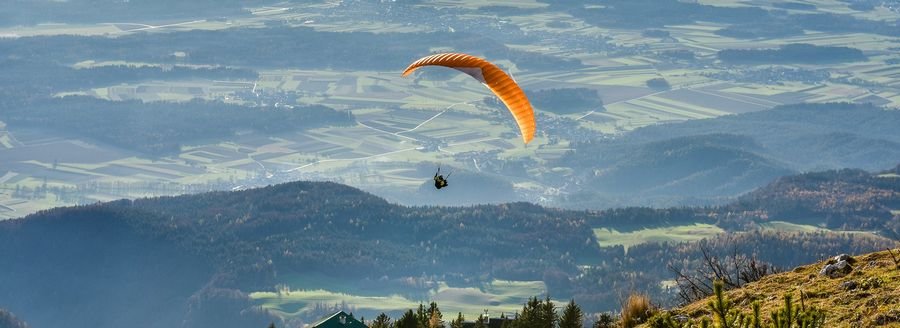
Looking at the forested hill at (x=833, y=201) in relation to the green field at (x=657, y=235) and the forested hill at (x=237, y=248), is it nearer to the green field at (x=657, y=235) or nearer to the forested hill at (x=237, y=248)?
the green field at (x=657, y=235)

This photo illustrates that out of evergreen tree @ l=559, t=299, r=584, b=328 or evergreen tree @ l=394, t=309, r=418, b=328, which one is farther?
evergreen tree @ l=394, t=309, r=418, b=328

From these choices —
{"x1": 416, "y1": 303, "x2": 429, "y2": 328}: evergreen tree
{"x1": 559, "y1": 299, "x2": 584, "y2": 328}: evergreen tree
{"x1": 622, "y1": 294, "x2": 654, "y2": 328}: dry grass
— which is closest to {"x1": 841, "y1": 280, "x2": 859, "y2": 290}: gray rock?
{"x1": 622, "y1": 294, "x2": 654, "y2": 328}: dry grass

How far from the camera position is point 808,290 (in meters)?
24.1

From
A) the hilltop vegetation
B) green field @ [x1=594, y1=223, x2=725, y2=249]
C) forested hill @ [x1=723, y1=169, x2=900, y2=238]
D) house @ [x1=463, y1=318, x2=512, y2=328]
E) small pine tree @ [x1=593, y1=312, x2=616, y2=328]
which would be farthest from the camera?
forested hill @ [x1=723, y1=169, x2=900, y2=238]

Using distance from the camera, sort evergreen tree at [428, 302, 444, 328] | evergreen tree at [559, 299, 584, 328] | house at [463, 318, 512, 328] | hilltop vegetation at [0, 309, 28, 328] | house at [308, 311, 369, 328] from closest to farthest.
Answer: evergreen tree at [559, 299, 584, 328]
house at [308, 311, 369, 328]
evergreen tree at [428, 302, 444, 328]
house at [463, 318, 512, 328]
hilltop vegetation at [0, 309, 28, 328]

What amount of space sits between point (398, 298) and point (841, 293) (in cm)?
11272

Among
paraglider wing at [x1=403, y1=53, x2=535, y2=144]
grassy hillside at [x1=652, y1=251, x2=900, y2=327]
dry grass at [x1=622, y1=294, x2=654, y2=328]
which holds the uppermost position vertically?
paraglider wing at [x1=403, y1=53, x2=535, y2=144]

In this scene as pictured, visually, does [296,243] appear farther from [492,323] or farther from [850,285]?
[850,285]

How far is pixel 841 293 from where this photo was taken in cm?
2334

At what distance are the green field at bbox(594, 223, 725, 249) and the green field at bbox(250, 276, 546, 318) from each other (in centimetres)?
1243

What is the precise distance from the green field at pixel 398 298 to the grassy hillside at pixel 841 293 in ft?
306

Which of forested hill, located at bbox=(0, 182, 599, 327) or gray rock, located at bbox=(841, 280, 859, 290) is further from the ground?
gray rock, located at bbox=(841, 280, 859, 290)

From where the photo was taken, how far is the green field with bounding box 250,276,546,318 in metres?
123

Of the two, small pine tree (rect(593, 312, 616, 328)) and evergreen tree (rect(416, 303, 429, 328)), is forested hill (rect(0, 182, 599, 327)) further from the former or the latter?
small pine tree (rect(593, 312, 616, 328))
